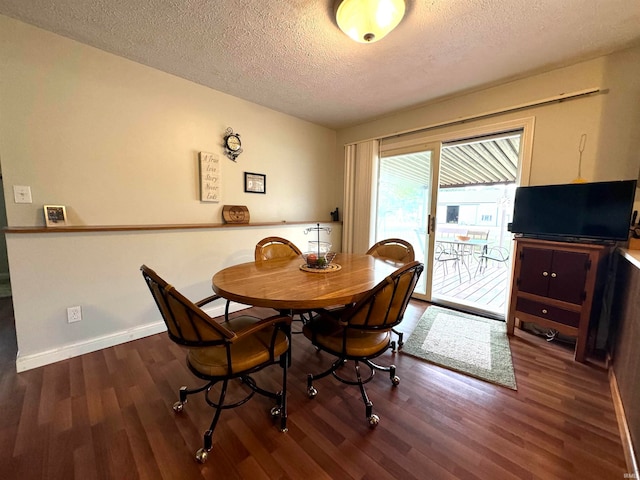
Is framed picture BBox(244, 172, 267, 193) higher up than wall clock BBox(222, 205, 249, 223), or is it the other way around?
framed picture BBox(244, 172, 267, 193)

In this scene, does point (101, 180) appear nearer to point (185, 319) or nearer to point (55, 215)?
point (55, 215)

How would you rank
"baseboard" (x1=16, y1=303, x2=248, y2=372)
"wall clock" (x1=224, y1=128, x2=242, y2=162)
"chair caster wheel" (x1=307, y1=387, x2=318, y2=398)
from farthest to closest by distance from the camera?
1. "wall clock" (x1=224, y1=128, x2=242, y2=162)
2. "baseboard" (x1=16, y1=303, x2=248, y2=372)
3. "chair caster wheel" (x1=307, y1=387, x2=318, y2=398)

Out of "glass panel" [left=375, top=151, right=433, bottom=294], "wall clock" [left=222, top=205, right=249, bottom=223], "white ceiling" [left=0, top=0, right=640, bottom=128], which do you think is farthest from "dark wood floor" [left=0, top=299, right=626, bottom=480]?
"white ceiling" [left=0, top=0, right=640, bottom=128]

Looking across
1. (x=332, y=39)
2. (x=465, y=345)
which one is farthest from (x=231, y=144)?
(x=465, y=345)

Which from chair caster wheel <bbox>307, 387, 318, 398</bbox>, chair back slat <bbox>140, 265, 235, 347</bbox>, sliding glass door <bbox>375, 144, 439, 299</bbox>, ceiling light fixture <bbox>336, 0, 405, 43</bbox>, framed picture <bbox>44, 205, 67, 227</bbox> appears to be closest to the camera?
chair back slat <bbox>140, 265, 235, 347</bbox>

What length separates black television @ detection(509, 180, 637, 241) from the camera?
1.86 metres

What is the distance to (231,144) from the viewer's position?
2.87 metres

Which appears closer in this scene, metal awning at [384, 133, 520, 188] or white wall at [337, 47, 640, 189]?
white wall at [337, 47, 640, 189]

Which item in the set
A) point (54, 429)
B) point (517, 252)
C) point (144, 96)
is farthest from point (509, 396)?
point (144, 96)

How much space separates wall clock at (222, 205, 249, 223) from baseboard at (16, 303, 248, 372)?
49.7 inches

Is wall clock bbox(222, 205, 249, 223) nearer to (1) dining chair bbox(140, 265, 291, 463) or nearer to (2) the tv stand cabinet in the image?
(1) dining chair bbox(140, 265, 291, 463)

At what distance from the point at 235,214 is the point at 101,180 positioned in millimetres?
1214

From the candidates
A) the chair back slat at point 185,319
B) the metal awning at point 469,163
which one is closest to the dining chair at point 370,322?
the chair back slat at point 185,319

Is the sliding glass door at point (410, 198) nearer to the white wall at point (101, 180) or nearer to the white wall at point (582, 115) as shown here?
the white wall at point (582, 115)
